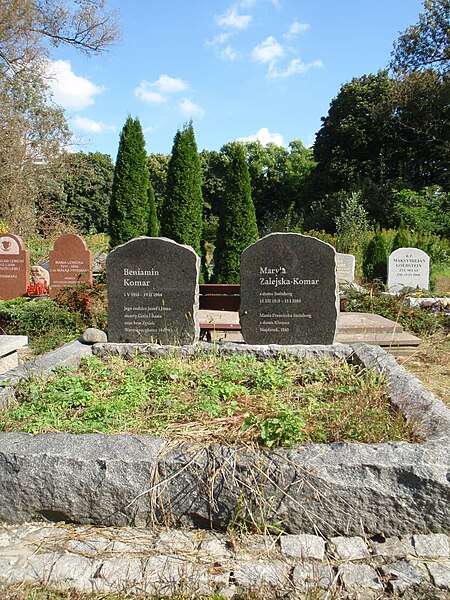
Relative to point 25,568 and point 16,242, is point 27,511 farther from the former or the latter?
point 16,242

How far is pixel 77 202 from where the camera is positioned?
30.2 metres

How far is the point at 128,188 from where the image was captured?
13.2 metres

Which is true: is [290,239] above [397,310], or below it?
above

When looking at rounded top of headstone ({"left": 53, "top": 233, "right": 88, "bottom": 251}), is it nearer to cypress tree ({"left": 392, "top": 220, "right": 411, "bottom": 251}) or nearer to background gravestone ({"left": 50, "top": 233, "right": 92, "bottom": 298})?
background gravestone ({"left": 50, "top": 233, "right": 92, "bottom": 298})

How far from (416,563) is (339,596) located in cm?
41

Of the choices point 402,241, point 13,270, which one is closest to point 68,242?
point 13,270

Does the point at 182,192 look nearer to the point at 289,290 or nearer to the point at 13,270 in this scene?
the point at 13,270

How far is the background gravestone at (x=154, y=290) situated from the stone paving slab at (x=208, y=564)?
A: 2.86 meters

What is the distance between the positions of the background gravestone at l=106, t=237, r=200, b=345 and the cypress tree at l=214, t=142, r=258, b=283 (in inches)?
241

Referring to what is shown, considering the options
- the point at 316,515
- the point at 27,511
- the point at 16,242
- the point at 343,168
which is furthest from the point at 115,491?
the point at 343,168

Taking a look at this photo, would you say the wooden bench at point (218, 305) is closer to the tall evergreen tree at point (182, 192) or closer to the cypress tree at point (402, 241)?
the tall evergreen tree at point (182, 192)

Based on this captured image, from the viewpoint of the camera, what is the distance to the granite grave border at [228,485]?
224 cm

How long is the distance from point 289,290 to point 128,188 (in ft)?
30.5

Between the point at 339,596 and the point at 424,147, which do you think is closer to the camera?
the point at 339,596
